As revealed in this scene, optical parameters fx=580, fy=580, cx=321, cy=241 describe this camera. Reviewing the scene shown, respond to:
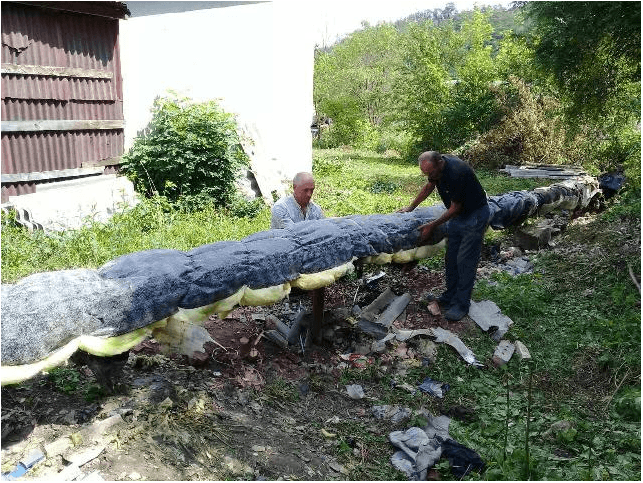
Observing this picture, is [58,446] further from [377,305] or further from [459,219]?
[459,219]

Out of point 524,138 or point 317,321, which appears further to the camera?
point 524,138

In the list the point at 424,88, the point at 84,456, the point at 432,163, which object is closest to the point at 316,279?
the point at 432,163

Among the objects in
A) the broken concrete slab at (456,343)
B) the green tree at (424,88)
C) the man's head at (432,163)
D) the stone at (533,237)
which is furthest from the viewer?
the green tree at (424,88)

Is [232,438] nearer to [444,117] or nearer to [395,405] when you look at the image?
[395,405]

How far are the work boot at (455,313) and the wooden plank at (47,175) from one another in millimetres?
6577

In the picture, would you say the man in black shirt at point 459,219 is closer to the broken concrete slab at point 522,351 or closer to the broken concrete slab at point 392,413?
the broken concrete slab at point 522,351

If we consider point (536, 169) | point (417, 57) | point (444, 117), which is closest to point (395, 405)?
point (536, 169)

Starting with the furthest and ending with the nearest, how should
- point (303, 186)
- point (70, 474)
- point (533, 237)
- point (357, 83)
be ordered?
point (357, 83)
point (533, 237)
point (303, 186)
point (70, 474)

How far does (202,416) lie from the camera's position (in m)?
3.93

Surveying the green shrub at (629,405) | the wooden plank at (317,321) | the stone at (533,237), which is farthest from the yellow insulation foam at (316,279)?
the stone at (533,237)

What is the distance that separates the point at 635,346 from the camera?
17.2ft

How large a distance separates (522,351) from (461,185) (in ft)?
5.82

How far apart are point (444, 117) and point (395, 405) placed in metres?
18.4

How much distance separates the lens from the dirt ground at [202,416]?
3348 mm
